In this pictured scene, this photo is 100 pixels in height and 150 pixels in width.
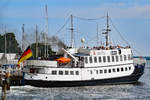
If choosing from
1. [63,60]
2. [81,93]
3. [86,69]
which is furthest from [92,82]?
[81,93]

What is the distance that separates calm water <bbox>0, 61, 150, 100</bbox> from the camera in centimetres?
5199

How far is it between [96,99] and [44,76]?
46.1 ft

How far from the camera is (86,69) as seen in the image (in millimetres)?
65000

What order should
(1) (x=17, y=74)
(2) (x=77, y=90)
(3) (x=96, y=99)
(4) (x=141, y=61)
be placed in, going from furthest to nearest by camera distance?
(4) (x=141, y=61) → (1) (x=17, y=74) → (2) (x=77, y=90) → (3) (x=96, y=99)

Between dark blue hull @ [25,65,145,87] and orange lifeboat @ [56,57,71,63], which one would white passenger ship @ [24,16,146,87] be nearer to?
dark blue hull @ [25,65,145,87]

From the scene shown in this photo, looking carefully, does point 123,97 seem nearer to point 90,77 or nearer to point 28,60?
point 90,77

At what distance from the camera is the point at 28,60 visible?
64250 millimetres

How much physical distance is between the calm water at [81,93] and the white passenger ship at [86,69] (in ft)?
5.66

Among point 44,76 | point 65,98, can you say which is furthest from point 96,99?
point 44,76

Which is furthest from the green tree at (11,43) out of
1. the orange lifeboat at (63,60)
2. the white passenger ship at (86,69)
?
the orange lifeboat at (63,60)

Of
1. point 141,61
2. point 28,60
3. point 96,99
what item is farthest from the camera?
point 141,61

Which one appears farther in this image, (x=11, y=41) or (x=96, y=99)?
(x=11, y=41)

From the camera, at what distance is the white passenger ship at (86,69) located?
62656 millimetres

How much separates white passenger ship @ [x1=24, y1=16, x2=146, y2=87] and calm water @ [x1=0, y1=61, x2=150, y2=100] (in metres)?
1.72
